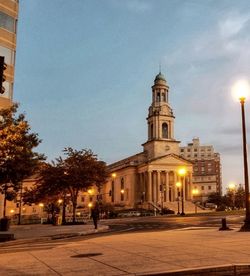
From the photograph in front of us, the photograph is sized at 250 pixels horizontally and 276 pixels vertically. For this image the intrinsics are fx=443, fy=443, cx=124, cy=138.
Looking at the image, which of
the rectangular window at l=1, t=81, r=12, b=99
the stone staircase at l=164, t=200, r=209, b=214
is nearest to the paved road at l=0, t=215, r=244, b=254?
the rectangular window at l=1, t=81, r=12, b=99

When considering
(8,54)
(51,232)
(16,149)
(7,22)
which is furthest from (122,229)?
(7,22)

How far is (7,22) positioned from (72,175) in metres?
18.4

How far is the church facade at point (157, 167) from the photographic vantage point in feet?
386

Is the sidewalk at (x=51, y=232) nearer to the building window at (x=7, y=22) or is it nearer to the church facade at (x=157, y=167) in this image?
the building window at (x=7, y=22)

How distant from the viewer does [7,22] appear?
48.7 metres

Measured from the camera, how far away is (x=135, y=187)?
127m

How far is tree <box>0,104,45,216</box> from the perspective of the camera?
28.4m

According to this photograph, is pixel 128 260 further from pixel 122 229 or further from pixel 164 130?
pixel 164 130

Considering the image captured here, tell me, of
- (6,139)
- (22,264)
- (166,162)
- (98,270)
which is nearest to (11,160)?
(6,139)

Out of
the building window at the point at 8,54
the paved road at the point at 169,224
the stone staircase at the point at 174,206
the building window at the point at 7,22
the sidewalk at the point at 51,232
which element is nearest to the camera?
the sidewalk at the point at 51,232

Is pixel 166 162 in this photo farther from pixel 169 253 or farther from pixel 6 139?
pixel 169 253

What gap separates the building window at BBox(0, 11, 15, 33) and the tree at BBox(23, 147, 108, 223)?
15.6 m

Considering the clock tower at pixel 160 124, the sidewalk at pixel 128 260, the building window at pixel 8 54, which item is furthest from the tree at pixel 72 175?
the clock tower at pixel 160 124

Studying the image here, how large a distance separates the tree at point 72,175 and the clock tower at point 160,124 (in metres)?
69.6
